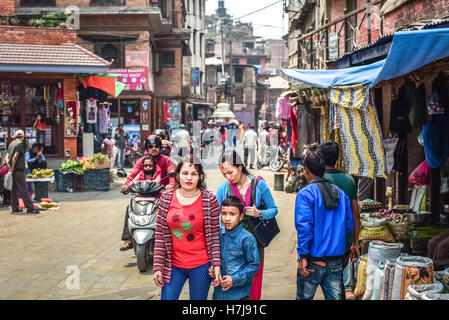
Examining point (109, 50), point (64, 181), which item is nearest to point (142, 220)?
point (64, 181)

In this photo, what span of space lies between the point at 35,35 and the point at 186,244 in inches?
A: 651

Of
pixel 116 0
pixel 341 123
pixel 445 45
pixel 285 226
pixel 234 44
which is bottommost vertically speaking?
pixel 285 226

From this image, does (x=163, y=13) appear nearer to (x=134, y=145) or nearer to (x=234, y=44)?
(x=134, y=145)

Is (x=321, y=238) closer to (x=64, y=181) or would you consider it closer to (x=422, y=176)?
(x=422, y=176)

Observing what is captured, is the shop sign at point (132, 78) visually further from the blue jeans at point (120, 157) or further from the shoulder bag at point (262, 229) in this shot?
the shoulder bag at point (262, 229)

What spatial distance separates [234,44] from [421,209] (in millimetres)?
→ 77984

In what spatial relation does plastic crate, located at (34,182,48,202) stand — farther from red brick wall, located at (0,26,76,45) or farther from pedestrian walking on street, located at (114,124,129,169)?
pedestrian walking on street, located at (114,124,129,169)

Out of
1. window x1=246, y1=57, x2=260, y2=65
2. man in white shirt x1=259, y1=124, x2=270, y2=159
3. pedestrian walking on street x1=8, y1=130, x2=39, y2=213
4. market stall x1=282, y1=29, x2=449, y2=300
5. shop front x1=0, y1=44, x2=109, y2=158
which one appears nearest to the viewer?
market stall x1=282, y1=29, x2=449, y2=300

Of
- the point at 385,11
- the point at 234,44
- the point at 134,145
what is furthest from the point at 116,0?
the point at 234,44

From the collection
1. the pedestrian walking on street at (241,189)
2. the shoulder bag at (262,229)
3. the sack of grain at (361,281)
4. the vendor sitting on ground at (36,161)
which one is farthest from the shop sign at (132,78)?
the shoulder bag at (262,229)

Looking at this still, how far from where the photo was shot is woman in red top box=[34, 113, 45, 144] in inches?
763

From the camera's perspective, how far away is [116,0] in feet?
94.8

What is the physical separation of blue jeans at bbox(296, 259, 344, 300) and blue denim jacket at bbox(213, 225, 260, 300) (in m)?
0.49

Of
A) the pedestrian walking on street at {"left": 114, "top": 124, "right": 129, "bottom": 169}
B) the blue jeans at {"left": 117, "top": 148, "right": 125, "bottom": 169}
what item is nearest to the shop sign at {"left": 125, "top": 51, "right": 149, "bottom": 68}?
the pedestrian walking on street at {"left": 114, "top": 124, "right": 129, "bottom": 169}
